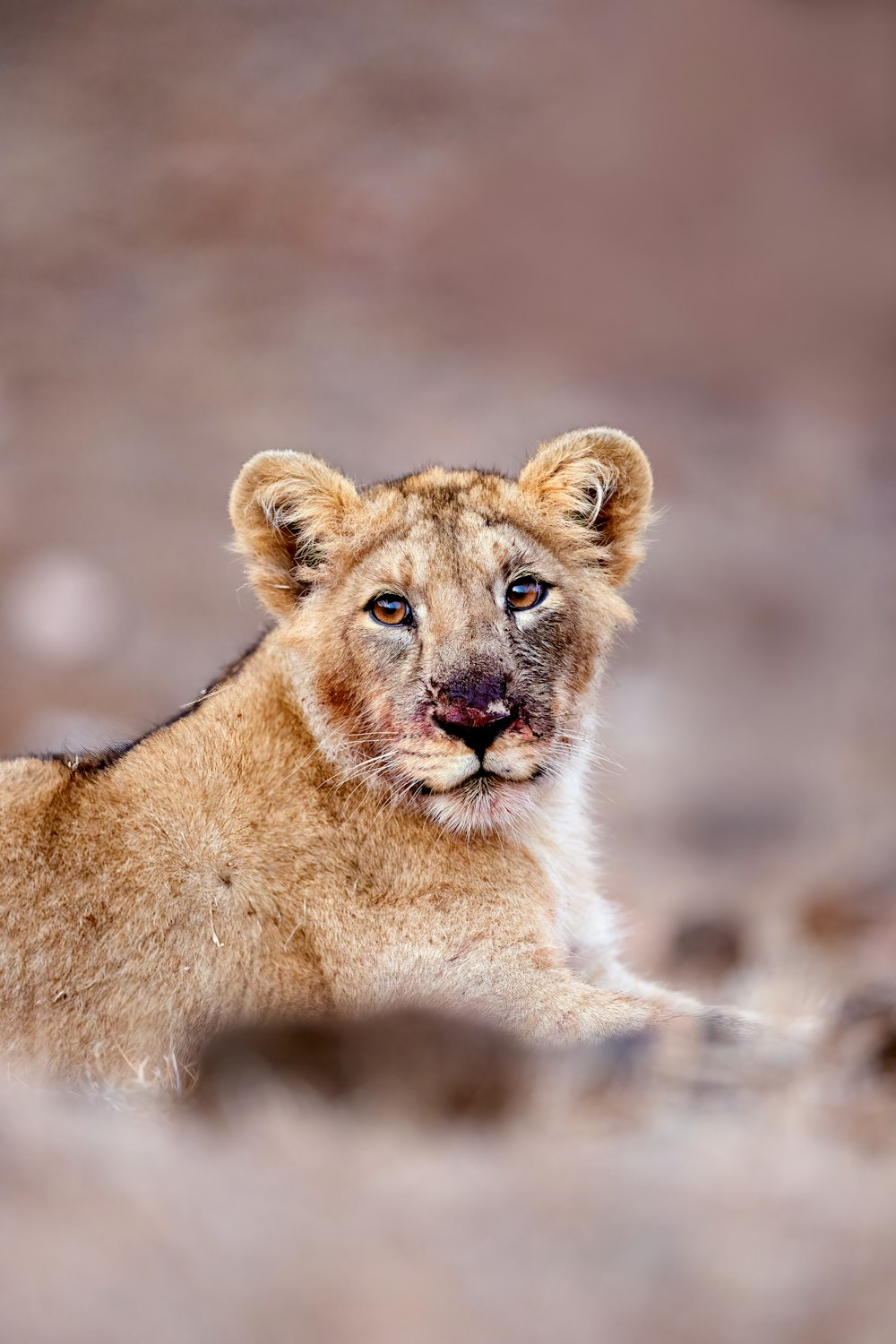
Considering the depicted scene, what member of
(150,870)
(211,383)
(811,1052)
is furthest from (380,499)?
(211,383)

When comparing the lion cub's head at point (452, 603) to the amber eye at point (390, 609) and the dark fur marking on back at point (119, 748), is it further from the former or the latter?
the dark fur marking on back at point (119, 748)

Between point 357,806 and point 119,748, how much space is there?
1246mm

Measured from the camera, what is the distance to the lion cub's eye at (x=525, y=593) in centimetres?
584

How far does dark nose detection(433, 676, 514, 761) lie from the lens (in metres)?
5.26

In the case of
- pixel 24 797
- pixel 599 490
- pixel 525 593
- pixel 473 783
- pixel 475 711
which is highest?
pixel 599 490

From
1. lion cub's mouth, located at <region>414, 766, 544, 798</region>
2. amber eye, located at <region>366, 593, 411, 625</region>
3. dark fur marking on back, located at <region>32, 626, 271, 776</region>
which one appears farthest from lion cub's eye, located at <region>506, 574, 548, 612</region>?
dark fur marking on back, located at <region>32, 626, 271, 776</region>

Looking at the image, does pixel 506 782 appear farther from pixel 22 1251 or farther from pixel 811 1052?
pixel 22 1251

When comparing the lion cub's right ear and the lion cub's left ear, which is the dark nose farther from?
the lion cub's left ear

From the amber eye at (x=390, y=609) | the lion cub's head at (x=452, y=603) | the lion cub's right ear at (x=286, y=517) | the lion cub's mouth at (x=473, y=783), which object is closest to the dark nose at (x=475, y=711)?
the lion cub's head at (x=452, y=603)

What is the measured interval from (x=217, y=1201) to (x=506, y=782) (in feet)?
8.70

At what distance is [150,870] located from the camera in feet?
17.0

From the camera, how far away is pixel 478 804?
17.9 feet

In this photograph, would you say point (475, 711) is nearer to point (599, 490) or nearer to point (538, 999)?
point (538, 999)

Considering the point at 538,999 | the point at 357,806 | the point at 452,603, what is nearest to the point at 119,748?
the point at 357,806
